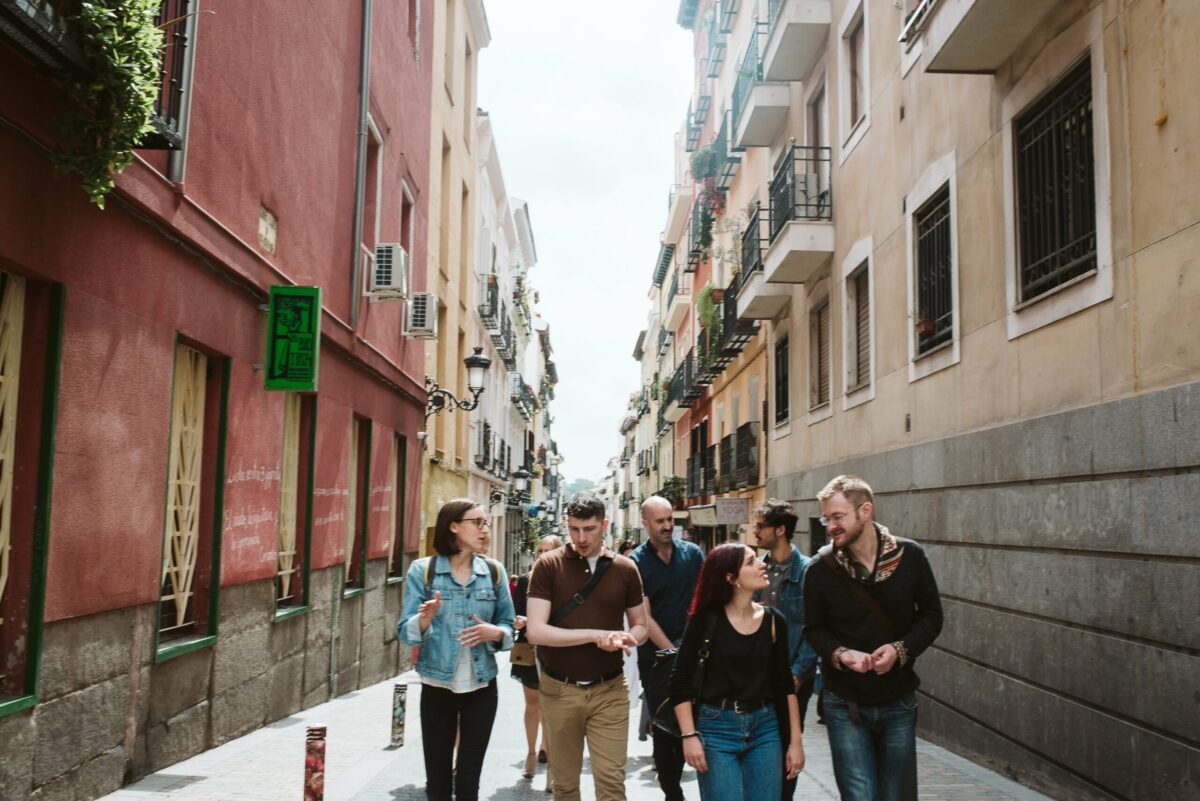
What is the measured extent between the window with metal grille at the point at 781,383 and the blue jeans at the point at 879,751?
14205 mm

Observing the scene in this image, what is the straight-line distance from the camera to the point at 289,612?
11.3 m

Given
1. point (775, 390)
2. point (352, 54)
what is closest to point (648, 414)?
point (775, 390)

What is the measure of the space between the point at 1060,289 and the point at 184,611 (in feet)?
22.9

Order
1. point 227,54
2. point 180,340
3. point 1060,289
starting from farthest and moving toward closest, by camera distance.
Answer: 1. point 227,54
2. point 180,340
3. point 1060,289

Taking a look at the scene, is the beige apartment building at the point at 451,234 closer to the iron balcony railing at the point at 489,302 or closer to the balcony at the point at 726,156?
the iron balcony railing at the point at 489,302

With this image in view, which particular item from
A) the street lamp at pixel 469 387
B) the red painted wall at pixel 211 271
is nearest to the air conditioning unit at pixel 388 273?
the red painted wall at pixel 211 271

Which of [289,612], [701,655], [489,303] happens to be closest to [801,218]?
[289,612]

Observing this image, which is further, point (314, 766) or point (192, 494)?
point (192, 494)

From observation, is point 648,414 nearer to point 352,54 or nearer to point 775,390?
point 775,390

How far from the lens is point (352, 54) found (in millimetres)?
13812

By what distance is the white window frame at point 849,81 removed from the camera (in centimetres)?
1378

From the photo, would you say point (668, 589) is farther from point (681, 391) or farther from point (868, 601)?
point (681, 391)

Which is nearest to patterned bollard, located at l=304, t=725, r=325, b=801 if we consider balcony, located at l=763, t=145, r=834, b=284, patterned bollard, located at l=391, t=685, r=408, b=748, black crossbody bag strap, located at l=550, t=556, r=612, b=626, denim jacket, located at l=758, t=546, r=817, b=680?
black crossbody bag strap, located at l=550, t=556, r=612, b=626

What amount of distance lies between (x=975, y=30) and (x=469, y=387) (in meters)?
12.5
